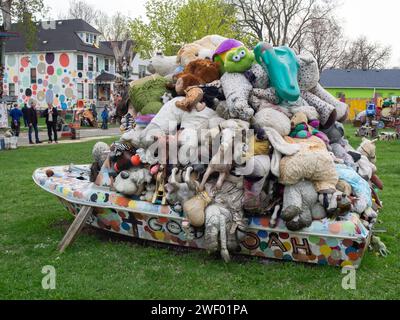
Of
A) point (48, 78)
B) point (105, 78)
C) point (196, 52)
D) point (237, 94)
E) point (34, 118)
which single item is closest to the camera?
point (237, 94)

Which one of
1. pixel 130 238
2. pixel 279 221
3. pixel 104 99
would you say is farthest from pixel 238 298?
pixel 104 99

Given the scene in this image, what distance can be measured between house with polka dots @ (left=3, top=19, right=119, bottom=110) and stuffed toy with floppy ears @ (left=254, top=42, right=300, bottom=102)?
33.2 metres

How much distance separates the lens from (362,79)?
43500mm

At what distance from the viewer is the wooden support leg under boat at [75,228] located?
520cm

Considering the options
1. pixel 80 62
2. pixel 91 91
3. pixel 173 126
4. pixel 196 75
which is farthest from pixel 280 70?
pixel 91 91

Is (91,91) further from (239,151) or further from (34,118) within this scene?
(239,151)

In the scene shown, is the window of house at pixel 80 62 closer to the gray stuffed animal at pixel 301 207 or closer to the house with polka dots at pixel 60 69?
the house with polka dots at pixel 60 69

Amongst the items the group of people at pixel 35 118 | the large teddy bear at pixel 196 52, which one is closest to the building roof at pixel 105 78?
the group of people at pixel 35 118

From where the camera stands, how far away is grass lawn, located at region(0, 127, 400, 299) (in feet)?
13.4

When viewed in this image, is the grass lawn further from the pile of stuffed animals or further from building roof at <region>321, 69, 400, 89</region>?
building roof at <region>321, 69, 400, 89</region>

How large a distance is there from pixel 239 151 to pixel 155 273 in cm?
139

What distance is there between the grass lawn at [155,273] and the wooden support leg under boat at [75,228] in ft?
0.28

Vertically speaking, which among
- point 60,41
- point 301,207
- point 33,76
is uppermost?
point 60,41
